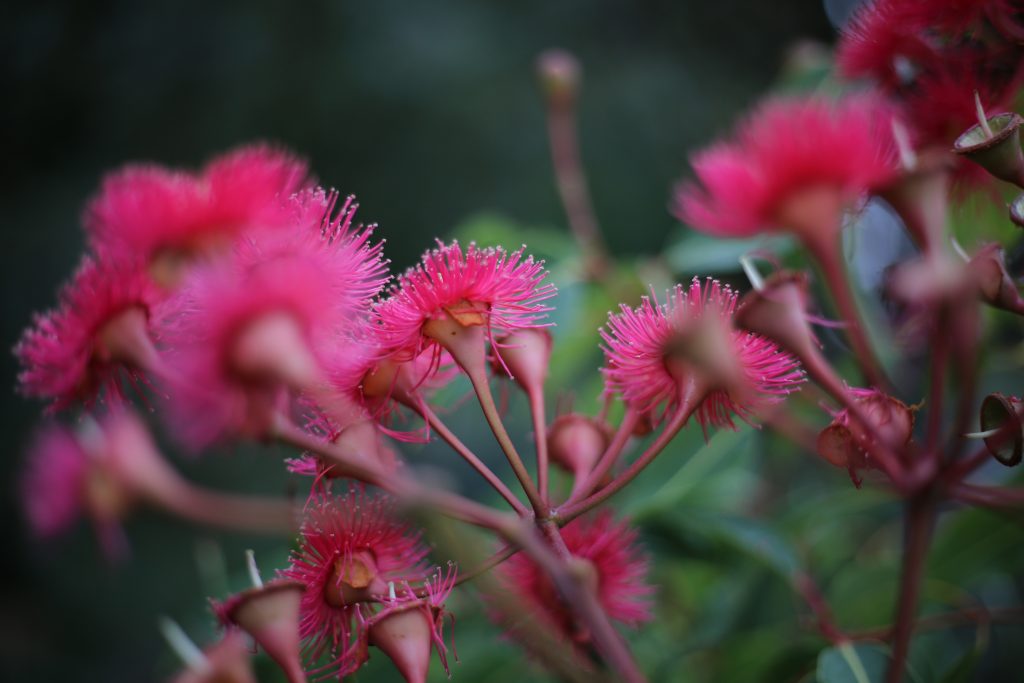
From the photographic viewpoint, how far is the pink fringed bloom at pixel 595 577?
530mm

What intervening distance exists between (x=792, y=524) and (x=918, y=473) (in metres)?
0.38

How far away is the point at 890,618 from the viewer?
76cm

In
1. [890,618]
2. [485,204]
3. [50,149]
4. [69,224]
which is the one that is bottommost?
[890,618]

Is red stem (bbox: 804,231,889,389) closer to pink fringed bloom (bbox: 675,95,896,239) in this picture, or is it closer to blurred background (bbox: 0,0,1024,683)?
pink fringed bloom (bbox: 675,95,896,239)

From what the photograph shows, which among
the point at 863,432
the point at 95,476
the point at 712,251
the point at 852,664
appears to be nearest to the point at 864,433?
the point at 863,432

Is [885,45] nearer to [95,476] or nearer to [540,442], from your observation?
[540,442]

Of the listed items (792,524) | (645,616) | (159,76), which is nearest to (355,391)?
(645,616)

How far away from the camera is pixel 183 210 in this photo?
2.10 feet

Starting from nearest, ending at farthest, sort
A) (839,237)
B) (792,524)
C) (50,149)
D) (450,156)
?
(839,237)
(792,524)
(50,149)
(450,156)

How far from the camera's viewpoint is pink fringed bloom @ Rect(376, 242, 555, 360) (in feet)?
1.55

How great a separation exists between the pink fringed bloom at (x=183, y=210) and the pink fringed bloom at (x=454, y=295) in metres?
0.19

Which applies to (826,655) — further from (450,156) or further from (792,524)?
(450,156)

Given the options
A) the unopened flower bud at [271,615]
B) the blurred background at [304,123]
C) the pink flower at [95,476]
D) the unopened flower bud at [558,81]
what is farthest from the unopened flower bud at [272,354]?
the blurred background at [304,123]

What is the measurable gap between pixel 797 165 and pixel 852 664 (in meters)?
0.35
